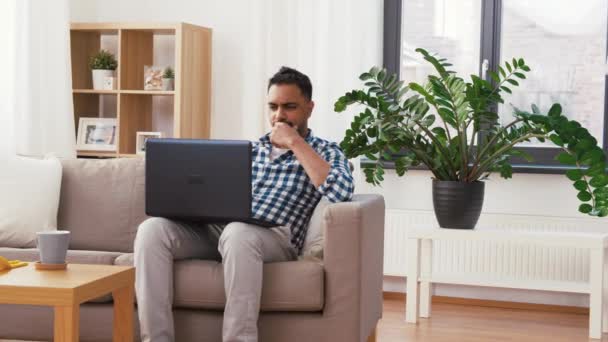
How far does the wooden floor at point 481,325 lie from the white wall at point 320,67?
174 mm

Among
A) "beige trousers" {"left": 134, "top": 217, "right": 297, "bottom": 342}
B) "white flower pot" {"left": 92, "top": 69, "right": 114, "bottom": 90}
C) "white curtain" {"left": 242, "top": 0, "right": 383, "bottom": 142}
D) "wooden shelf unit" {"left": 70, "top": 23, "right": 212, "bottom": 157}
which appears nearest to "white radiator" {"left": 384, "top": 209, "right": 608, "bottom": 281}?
"white curtain" {"left": 242, "top": 0, "right": 383, "bottom": 142}

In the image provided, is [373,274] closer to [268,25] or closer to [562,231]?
[562,231]

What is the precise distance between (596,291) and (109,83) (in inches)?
103

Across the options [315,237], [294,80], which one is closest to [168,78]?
[294,80]

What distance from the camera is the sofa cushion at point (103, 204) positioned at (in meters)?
3.47

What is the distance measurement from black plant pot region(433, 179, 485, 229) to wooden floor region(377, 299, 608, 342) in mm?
443

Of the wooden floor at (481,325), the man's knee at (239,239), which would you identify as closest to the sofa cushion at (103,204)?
the man's knee at (239,239)

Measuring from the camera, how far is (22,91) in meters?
4.42

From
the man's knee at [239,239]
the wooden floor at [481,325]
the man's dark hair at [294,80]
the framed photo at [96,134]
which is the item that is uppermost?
the man's dark hair at [294,80]

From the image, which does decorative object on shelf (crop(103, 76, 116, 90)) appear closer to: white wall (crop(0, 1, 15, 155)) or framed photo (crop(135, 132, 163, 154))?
framed photo (crop(135, 132, 163, 154))

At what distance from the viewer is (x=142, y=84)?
4898mm

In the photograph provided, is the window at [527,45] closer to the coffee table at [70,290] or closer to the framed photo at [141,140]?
the framed photo at [141,140]

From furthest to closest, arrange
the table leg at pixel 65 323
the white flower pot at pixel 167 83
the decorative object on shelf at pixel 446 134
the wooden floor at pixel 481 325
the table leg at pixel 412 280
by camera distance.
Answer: the white flower pot at pixel 167 83 < the table leg at pixel 412 280 < the decorative object on shelf at pixel 446 134 < the wooden floor at pixel 481 325 < the table leg at pixel 65 323

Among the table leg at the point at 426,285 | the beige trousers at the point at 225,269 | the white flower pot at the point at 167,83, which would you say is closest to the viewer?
the beige trousers at the point at 225,269
